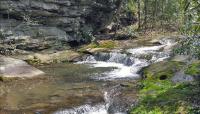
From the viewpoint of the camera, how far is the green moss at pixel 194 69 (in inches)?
1074

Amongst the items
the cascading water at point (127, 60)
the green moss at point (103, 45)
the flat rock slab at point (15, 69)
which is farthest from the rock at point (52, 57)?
the flat rock slab at point (15, 69)

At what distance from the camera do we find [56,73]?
124 feet

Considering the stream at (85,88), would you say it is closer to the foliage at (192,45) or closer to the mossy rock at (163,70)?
the mossy rock at (163,70)

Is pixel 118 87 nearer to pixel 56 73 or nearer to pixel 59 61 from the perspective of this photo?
pixel 56 73

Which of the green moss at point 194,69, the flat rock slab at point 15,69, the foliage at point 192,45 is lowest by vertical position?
Answer: the flat rock slab at point 15,69

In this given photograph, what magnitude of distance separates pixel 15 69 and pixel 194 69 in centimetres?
1714

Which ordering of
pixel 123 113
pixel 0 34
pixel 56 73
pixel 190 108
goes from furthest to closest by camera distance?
pixel 0 34
pixel 56 73
pixel 123 113
pixel 190 108

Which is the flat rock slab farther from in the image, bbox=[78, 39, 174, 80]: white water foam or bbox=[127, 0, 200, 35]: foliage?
bbox=[127, 0, 200, 35]: foliage

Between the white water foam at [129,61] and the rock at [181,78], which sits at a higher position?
the rock at [181,78]

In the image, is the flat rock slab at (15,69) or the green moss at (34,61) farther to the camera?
the green moss at (34,61)

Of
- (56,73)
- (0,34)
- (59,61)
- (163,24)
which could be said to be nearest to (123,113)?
(56,73)

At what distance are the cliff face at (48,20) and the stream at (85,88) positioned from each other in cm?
957

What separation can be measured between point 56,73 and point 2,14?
1663 centimetres

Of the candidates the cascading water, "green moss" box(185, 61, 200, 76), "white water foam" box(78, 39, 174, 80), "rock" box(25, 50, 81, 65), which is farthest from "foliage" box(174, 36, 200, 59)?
"rock" box(25, 50, 81, 65)
